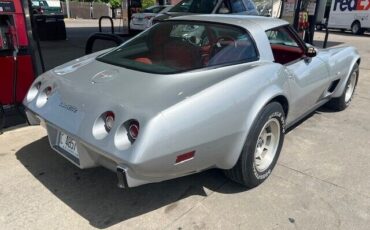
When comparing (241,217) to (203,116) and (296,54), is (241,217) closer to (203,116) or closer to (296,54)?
(203,116)

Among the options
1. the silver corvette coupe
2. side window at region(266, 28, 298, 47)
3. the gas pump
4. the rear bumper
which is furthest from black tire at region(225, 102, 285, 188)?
the gas pump

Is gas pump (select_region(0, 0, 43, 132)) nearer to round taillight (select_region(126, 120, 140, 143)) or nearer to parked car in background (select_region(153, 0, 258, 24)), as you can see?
round taillight (select_region(126, 120, 140, 143))

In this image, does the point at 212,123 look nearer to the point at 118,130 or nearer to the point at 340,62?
the point at 118,130

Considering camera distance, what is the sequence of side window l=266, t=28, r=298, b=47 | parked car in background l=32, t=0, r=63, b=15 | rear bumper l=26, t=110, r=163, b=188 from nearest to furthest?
rear bumper l=26, t=110, r=163, b=188 → side window l=266, t=28, r=298, b=47 → parked car in background l=32, t=0, r=63, b=15

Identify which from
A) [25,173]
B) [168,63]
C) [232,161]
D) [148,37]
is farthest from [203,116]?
[25,173]

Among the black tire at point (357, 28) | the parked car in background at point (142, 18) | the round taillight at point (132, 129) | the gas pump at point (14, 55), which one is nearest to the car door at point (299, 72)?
the round taillight at point (132, 129)

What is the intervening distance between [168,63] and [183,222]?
125cm

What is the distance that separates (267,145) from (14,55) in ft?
9.71

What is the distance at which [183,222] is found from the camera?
2.56m

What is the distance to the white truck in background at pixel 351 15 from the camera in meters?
19.3

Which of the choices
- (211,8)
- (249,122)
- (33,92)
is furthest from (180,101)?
(211,8)

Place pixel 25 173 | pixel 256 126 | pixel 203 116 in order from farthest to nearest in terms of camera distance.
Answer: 1. pixel 25 173
2. pixel 256 126
3. pixel 203 116

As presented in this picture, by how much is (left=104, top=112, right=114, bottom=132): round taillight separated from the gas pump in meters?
2.19

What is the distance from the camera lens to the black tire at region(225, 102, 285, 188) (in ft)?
8.93
